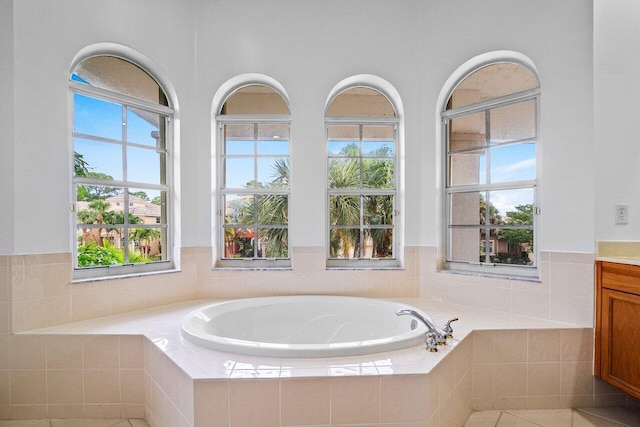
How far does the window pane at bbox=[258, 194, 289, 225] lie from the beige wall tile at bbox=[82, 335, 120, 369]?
52.7 inches

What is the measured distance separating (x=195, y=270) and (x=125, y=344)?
0.87m

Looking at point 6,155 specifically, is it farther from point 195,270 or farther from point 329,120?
point 329,120

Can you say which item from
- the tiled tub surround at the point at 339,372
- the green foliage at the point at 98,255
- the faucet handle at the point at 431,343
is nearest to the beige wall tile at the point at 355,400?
the tiled tub surround at the point at 339,372

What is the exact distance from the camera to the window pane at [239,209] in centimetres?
284

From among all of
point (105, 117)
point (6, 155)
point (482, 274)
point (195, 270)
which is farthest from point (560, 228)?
point (6, 155)

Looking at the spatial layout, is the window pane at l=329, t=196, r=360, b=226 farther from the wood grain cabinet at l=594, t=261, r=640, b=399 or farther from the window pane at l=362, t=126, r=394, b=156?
the wood grain cabinet at l=594, t=261, r=640, b=399

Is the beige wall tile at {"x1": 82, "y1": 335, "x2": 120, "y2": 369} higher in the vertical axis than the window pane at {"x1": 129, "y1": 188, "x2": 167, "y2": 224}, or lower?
lower

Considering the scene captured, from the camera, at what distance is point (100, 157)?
232cm

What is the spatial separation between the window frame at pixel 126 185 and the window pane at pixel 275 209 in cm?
71

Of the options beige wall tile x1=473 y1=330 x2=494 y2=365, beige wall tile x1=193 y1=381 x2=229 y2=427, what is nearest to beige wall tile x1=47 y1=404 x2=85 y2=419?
beige wall tile x1=193 y1=381 x2=229 y2=427

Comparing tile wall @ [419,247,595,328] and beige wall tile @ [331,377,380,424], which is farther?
tile wall @ [419,247,595,328]

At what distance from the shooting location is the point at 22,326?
6.22 ft

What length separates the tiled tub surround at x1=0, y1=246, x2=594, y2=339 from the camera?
1.93m

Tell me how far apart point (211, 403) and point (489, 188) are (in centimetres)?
218
